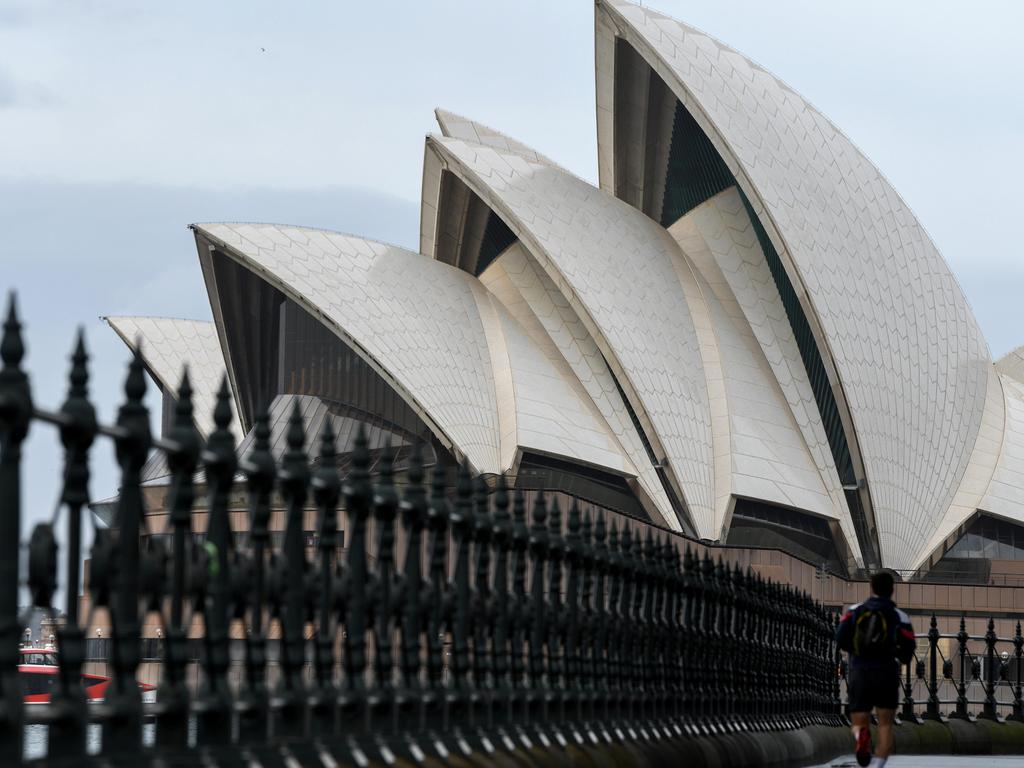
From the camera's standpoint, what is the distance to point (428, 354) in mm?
41750

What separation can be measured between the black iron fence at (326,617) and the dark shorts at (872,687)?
3.54 ft

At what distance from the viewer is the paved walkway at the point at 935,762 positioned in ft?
41.1

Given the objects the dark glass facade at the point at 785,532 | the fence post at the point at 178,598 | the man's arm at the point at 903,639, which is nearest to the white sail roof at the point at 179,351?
the dark glass facade at the point at 785,532

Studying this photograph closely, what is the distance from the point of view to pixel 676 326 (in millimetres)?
44500

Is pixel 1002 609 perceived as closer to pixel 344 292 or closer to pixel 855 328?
pixel 855 328

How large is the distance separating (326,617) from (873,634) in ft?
18.5

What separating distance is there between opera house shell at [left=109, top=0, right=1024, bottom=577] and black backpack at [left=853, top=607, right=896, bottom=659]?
30.1 metres

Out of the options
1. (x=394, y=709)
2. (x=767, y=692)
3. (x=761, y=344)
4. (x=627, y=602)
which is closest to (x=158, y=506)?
(x=761, y=344)

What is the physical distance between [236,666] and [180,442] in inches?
618

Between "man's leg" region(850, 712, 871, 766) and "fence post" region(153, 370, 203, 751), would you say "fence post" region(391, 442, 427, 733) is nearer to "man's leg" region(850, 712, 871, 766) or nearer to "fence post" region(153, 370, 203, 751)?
"fence post" region(153, 370, 203, 751)

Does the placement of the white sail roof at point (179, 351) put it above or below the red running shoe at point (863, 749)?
above

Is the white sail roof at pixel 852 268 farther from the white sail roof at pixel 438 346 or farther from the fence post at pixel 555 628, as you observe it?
the fence post at pixel 555 628

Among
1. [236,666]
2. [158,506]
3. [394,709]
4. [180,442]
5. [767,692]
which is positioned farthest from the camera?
[158,506]

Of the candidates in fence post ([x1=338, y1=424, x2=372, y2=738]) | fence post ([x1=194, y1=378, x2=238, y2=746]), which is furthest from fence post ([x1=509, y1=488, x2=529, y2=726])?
fence post ([x1=194, y1=378, x2=238, y2=746])
